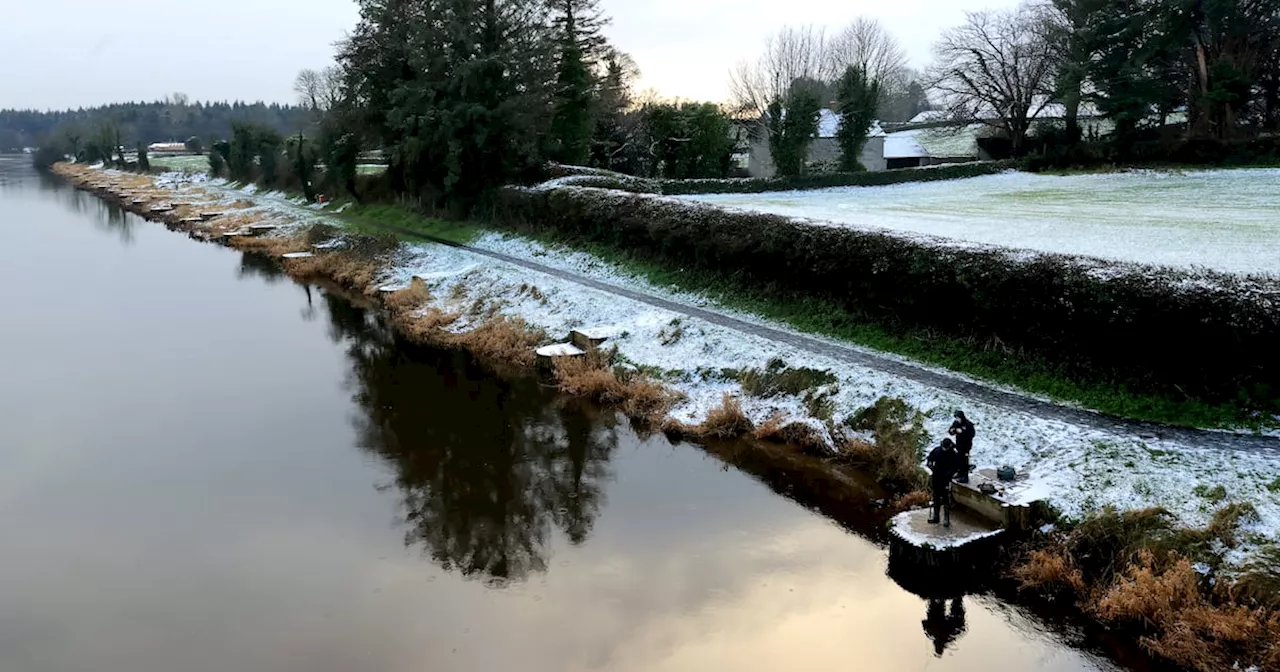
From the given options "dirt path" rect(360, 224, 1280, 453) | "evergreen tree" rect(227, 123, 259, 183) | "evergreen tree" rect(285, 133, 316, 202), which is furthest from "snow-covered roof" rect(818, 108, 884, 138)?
"evergreen tree" rect(227, 123, 259, 183)

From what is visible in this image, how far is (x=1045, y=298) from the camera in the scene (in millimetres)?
11914

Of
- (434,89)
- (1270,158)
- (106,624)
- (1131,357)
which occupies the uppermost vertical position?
(434,89)

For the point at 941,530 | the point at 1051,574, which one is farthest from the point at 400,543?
the point at 1051,574

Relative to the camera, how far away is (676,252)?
1983cm

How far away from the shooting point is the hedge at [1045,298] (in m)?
10.2

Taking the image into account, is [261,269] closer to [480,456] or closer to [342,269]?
[342,269]

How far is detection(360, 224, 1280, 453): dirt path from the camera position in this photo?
9.59 m

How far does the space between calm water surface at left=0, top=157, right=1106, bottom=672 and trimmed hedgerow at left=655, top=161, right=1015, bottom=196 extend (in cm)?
1820

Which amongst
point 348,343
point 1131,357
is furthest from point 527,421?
point 1131,357

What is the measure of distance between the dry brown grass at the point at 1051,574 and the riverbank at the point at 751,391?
0.18 meters

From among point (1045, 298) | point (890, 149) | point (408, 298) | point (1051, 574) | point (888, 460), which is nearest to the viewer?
Answer: point (1051, 574)

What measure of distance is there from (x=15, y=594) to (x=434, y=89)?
2341 centimetres

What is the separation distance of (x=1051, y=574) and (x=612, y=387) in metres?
8.02

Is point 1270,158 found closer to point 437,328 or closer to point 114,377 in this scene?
point 437,328
